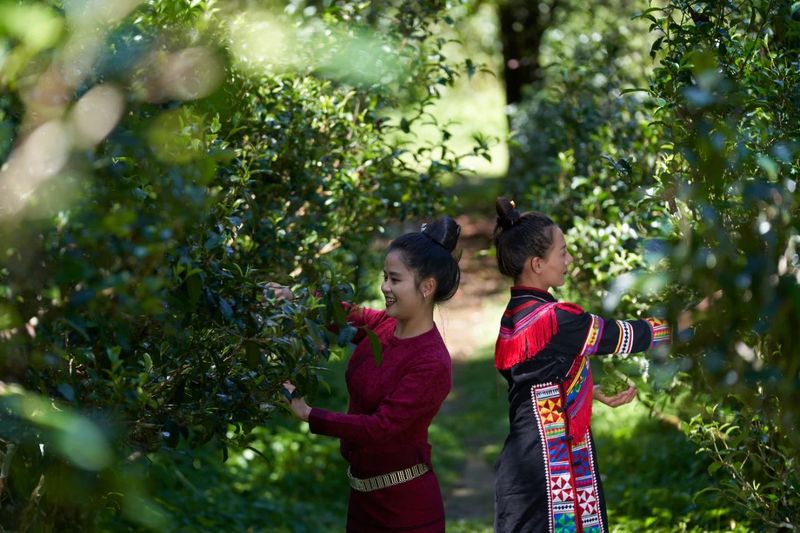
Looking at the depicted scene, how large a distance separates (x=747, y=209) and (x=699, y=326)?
33 centimetres

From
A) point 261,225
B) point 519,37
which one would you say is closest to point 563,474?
point 261,225

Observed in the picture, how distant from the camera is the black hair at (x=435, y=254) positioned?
12.5ft

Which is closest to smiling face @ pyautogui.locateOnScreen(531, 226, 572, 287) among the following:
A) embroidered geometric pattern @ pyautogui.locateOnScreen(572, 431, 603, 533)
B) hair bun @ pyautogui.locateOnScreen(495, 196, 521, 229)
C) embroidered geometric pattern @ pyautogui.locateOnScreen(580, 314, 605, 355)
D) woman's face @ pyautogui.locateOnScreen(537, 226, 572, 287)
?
woman's face @ pyautogui.locateOnScreen(537, 226, 572, 287)

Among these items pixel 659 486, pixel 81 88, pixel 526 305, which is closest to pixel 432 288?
pixel 526 305

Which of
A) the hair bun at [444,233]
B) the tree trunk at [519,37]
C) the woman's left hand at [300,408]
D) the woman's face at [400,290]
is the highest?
the tree trunk at [519,37]

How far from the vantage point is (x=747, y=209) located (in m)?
2.57

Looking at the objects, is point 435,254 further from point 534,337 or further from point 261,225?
point 261,225

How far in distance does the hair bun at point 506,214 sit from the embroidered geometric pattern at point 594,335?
1.78 feet

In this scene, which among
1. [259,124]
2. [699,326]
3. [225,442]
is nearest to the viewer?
[699,326]

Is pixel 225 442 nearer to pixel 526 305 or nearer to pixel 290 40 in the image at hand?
pixel 526 305

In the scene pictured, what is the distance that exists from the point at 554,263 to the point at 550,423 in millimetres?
597

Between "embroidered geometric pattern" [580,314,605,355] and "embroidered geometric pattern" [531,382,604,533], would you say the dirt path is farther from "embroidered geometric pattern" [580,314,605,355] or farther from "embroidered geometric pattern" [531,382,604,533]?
"embroidered geometric pattern" [580,314,605,355]

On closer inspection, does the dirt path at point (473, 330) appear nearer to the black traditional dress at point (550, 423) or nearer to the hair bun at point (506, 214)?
the hair bun at point (506, 214)

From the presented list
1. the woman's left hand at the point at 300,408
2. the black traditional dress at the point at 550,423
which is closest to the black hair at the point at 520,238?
the black traditional dress at the point at 550,423
